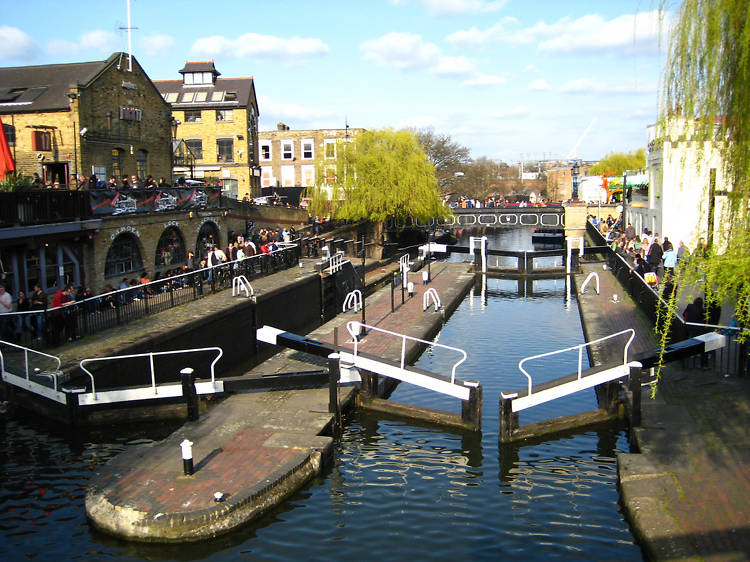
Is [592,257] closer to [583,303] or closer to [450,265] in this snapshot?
[450,265]

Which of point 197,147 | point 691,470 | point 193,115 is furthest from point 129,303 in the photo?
point 193,115

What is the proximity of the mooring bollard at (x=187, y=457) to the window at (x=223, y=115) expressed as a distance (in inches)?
1575

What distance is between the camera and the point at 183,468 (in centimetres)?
1073

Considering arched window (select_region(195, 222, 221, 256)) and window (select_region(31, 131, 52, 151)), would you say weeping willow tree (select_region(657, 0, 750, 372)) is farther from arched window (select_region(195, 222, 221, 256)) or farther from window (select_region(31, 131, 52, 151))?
arched window (select_region(195, 222, 221, 256))

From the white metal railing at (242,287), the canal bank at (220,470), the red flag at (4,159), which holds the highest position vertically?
the red flag at (4,159)

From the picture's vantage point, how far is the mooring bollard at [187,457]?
10.4 m

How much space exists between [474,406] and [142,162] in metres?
23.0

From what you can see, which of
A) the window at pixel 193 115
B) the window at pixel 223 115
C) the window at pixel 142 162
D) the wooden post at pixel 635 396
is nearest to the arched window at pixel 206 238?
the window at pixel 142 162

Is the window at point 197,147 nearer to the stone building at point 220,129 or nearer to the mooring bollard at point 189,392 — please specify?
the stone building at point 220,129

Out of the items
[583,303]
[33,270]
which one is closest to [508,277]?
[583,303]

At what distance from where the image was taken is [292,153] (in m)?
66.1

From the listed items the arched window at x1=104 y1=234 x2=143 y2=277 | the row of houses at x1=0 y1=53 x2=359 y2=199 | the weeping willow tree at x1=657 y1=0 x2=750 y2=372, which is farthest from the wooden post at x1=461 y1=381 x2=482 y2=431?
the row of houses at x1=0 y1=53 x2=359 y2=199

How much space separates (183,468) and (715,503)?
7775 mm

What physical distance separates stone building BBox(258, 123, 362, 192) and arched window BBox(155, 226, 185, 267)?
38.2 m
